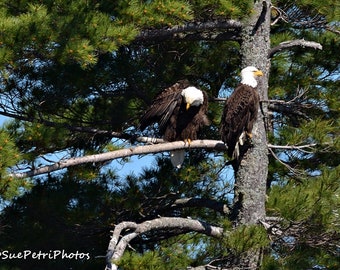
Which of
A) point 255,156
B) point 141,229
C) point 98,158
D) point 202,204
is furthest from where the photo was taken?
point 202,204

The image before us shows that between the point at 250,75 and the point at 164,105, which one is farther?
the point at 164,105

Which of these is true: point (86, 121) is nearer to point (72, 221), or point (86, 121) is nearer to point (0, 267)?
point (72, 221)

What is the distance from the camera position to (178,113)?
7766 millimetres

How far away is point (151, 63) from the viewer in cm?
780

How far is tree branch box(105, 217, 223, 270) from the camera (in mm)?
5438

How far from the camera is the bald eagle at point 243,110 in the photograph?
6.82 m

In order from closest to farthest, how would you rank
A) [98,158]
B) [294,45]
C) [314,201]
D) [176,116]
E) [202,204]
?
[314,201], [98,158], [202,204], [294,45], [176,116]

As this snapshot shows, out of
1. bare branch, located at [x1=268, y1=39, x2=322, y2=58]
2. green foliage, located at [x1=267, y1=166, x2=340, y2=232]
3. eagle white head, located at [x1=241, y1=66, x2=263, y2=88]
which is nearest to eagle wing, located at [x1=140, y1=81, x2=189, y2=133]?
eagle white head, located at [x1=241, y1=66, x2=263, y2=88]

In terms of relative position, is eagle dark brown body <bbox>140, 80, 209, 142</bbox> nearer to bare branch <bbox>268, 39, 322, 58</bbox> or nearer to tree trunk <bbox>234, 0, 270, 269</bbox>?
tree trunk <bbox>234, 0, 270, 269</bbox>

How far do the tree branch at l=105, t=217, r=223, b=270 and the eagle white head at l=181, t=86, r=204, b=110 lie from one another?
122 cm

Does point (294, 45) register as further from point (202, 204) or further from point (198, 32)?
point (202, 204)

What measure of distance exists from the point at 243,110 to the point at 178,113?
39.5 inches

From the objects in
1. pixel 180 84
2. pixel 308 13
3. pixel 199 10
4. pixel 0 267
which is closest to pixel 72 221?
pixel 0 267

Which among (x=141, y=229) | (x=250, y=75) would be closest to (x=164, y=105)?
(x=250, y=75)
